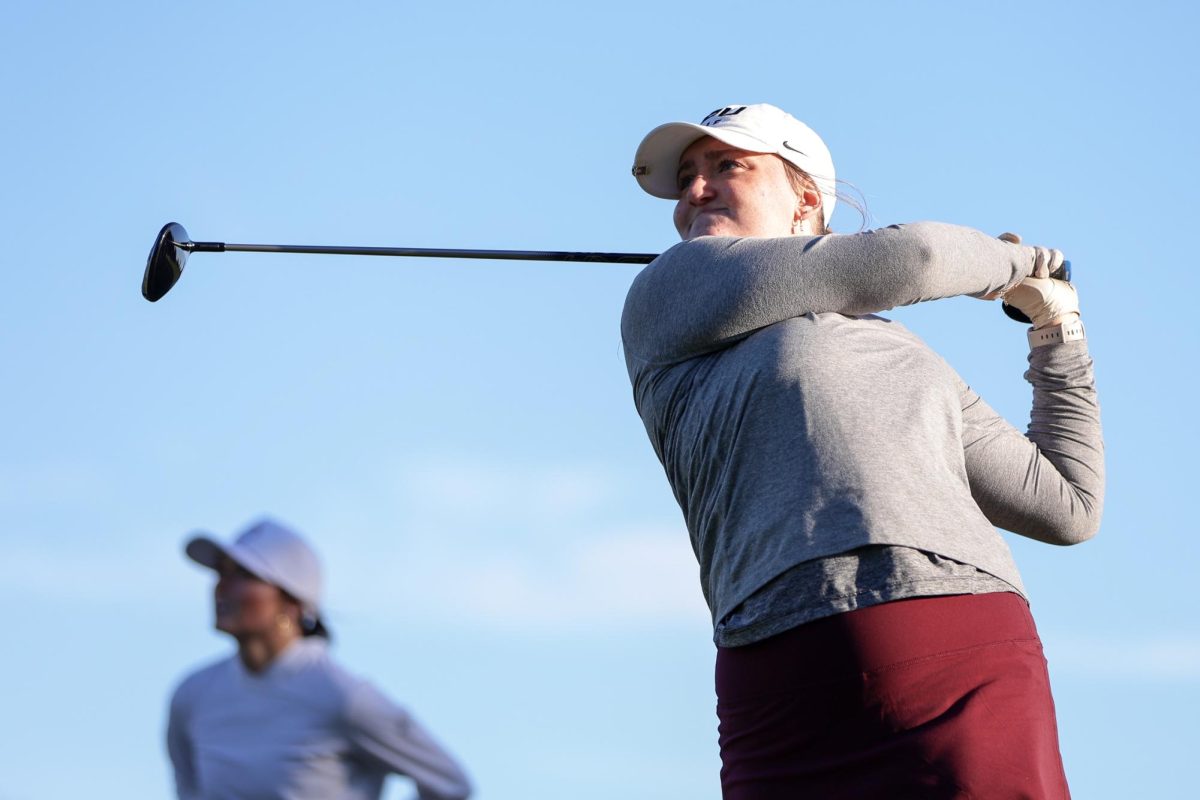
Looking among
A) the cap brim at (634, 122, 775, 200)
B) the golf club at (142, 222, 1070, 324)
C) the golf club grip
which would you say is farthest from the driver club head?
the golf club grip

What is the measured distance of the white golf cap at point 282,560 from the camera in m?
3.04

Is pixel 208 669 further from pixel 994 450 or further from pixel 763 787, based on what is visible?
pixel 994 450

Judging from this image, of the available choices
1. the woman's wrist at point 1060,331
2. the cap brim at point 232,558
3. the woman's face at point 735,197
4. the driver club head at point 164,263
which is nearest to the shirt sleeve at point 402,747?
the cap brim at point 232,558

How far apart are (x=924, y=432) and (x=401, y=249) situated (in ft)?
6.74

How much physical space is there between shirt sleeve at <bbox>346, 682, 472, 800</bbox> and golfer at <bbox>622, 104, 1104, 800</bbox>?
491 mm

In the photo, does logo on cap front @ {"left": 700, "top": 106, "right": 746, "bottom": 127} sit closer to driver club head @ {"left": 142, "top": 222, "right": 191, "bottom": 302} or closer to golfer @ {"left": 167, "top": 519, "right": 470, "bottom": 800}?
golfer @ {"left": 167, "top": 519, "right": 470, "bottom": 800}

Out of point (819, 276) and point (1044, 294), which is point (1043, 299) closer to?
point (1044, 294)

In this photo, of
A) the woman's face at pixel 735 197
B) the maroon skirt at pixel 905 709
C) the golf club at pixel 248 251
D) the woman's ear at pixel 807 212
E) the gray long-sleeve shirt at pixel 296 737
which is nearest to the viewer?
the maroon skirt at pixel 905 709

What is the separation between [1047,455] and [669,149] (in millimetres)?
1068

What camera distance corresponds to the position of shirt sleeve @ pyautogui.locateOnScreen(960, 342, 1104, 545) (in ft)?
10.8

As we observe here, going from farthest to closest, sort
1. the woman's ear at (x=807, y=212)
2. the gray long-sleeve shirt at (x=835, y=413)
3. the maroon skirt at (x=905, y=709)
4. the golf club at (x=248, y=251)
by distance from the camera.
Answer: the golf club at (x=248, y=251)
the woman's ear at (x=807, y=212)
the gray long-sleeve shirt at (x=835, y=413)
the maroon skirt at (x=905, y=709)

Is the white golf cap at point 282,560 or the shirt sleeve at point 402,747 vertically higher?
the white golf cap at point 282,560

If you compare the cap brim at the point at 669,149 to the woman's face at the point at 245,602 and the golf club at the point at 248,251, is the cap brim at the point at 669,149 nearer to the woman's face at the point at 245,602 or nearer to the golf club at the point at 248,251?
the golf club at the point at 248,251

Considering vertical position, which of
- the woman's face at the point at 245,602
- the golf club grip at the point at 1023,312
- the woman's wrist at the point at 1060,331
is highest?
the golf club grip at the point at 1023,312
